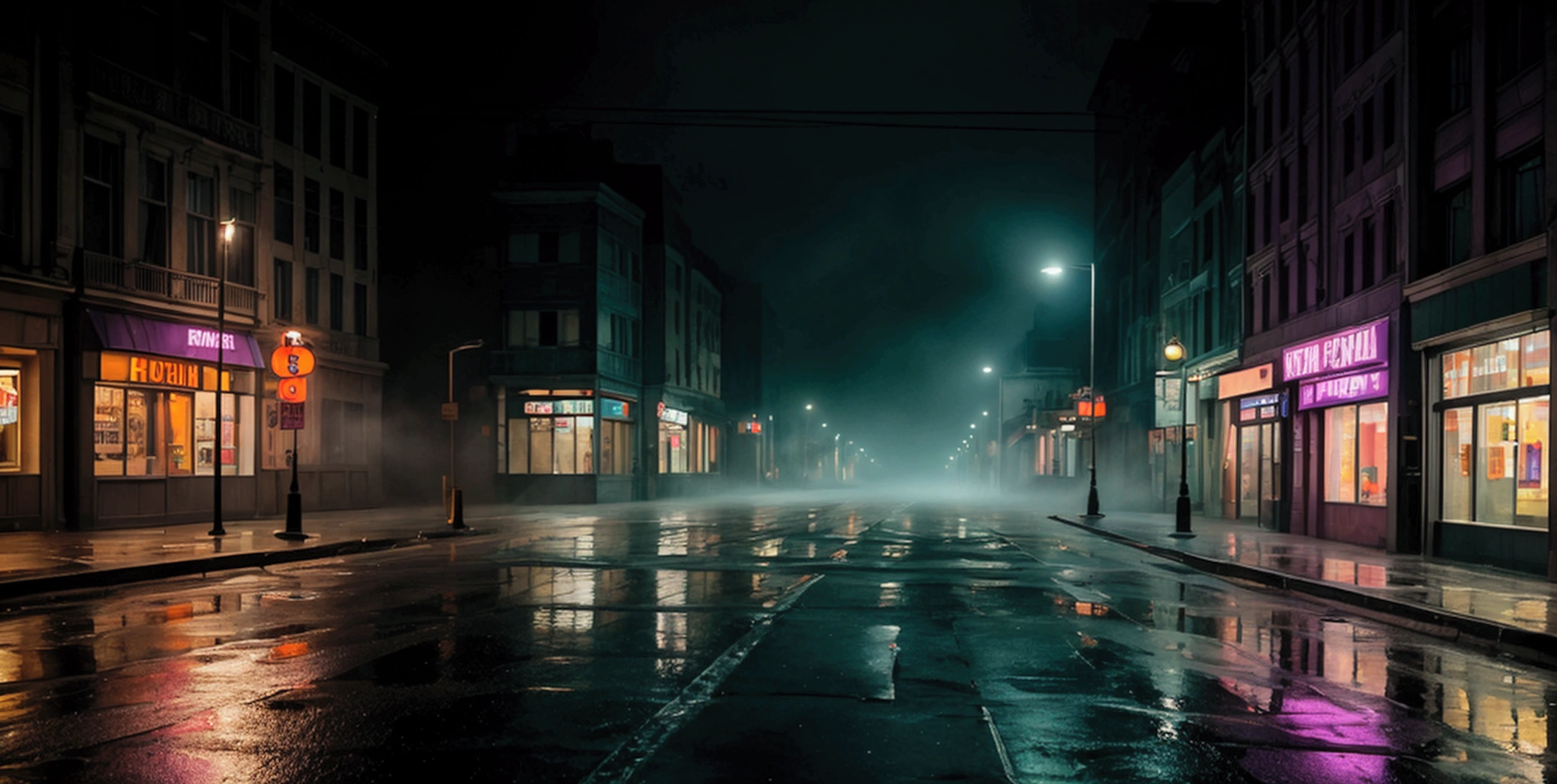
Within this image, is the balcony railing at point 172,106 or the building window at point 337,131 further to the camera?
the building window at point 337,131

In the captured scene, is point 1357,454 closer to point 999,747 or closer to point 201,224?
point 999,747

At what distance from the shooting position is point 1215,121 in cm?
4184

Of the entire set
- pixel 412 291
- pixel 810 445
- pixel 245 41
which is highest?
pixel 245 41

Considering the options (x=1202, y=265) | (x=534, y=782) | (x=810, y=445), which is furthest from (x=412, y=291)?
(x=810, y=445)

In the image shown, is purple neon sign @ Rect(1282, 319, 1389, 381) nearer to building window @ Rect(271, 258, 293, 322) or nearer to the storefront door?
the storefront door

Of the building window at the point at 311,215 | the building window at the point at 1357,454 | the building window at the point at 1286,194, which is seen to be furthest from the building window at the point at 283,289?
the building window at the point at 1357,454

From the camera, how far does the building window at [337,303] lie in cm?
3784

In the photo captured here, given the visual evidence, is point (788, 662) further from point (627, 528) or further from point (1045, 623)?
point (627, 528)

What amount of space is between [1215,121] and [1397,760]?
129ft

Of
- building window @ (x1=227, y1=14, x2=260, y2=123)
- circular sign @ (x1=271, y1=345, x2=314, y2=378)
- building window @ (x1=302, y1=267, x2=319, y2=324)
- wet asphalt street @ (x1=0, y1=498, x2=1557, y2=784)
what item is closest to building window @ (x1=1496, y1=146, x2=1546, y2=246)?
wet asphalt street @ (x1=0, y1=498, x2=1557, y2=784)

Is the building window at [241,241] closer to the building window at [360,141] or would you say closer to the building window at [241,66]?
the building window at [241,66]

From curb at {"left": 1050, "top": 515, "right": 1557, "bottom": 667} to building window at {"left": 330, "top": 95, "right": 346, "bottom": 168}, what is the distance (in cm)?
3027

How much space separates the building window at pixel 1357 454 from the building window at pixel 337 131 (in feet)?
102

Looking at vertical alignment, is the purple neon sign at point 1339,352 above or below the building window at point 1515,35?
below
